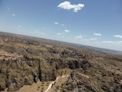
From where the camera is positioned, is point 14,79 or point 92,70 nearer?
point 14,79

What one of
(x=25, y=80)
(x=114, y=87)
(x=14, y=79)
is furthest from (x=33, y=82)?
(x=114, y=87)

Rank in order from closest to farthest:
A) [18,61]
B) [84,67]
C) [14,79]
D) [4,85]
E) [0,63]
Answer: [4,85]
[14,79]
[0,63]
[18,61]
[84,67]

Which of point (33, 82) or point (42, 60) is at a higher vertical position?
point (42, 60)

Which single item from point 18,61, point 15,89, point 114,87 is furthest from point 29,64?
point 114,87

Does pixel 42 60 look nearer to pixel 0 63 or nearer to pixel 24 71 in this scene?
pixel 24 71

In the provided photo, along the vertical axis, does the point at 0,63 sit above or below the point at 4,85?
above

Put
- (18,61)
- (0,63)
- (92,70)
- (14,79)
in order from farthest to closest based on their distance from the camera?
1. (92,70)
2. (18,61)
3. (0,63)
4. (14,79)

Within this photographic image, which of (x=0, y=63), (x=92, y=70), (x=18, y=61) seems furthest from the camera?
(x=92, y=70)

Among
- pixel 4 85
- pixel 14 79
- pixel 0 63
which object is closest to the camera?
pixel 4 85

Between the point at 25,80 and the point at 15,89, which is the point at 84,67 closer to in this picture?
the point at 25,80
